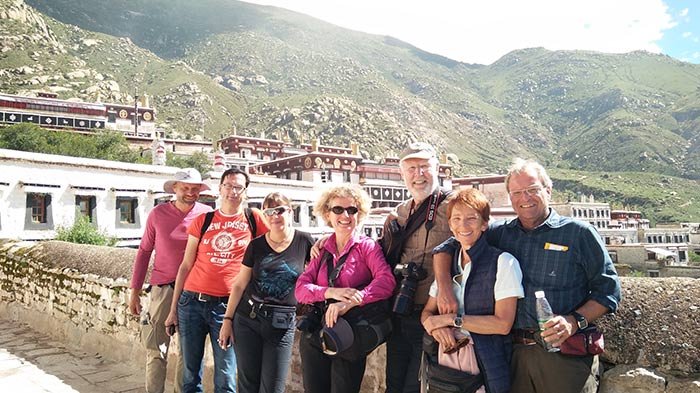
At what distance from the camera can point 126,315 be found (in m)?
5.41

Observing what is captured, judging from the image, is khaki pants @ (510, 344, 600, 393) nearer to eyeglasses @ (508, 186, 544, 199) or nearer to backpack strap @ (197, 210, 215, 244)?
eyeglasses @ (508, 186, 544, 199)

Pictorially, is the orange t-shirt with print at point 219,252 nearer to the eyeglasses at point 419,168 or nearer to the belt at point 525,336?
the eyeglasses at point 419,168

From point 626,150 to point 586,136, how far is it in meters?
21.1

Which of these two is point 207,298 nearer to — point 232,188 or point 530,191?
point 232,188

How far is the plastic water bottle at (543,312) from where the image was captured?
1.96 metres

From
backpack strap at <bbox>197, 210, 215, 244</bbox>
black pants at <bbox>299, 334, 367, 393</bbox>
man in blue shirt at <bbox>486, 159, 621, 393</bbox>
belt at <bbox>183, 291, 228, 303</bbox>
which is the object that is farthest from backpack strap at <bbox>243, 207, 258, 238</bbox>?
man in blue shirt at <bbox>486, 159, 621, 393</bbox>

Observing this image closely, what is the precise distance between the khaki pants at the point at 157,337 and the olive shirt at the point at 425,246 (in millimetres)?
2315

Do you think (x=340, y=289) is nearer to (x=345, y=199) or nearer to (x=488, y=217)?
(x=345, y=199)

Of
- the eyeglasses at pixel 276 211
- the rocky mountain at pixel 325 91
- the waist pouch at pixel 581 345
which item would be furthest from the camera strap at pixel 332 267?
the rocky mountain at pixel 325 91

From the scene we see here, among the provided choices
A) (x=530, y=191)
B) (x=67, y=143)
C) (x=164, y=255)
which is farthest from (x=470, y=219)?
(x=67, y=143)

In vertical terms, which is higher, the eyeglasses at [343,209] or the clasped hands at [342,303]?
the eyeglasses at [343,209]

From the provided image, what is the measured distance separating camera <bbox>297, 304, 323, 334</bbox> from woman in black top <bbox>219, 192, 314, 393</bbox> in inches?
15.6

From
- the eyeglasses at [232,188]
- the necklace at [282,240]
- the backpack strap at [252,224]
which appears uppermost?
the eyeglasses at [232,188]

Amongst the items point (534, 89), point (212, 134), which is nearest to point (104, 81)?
point (212, 134)
